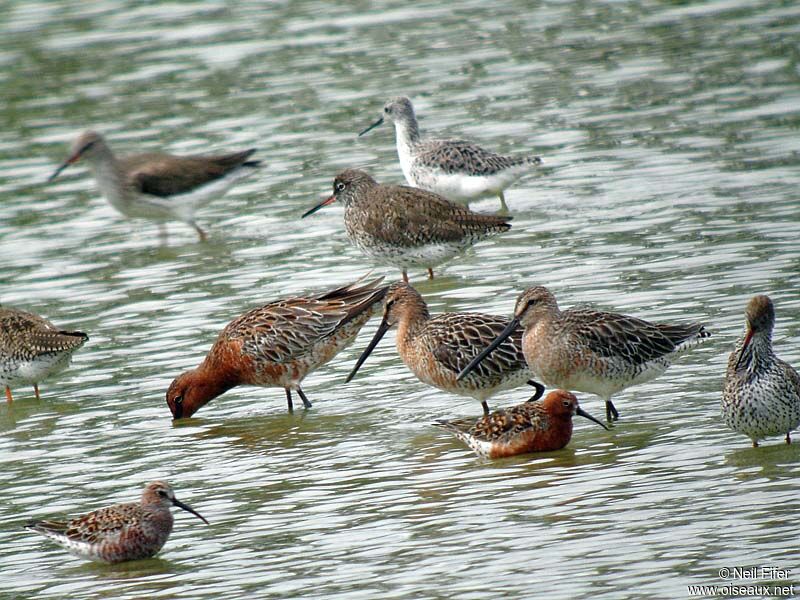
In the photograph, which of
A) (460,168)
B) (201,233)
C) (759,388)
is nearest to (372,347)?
(759,388)

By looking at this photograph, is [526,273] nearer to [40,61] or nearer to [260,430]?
[260,430]

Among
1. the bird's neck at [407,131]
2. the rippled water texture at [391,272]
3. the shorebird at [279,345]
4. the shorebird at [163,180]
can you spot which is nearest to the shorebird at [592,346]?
the rippled water texture at [391,272]

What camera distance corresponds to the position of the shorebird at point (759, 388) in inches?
335

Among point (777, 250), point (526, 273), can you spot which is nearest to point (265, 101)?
point (526, 273)

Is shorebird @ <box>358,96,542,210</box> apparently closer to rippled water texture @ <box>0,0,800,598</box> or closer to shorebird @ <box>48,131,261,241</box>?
rippled water texture @ <box>0,0,800,598</box>

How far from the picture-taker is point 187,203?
53.8 ft

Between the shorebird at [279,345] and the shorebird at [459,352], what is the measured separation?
845 mm

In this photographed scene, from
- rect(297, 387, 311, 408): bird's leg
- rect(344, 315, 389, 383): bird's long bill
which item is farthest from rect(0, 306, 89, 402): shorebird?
rect(344, 315, 389, 383): bird's long bill

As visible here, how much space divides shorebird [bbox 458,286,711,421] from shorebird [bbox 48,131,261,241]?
703 cm

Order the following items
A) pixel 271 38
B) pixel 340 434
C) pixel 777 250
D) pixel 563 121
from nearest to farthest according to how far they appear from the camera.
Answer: pixel 340 434
pixel 777 250
pixel 563 121
pixel 271 38

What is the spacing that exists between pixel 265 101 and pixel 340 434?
11.8 metres

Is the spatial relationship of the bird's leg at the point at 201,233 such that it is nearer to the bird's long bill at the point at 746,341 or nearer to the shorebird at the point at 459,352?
the shorebird at the point at 459,352

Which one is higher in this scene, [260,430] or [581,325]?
[581,325]

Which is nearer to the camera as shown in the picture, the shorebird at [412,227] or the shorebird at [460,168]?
the shorebird at [412,227]
